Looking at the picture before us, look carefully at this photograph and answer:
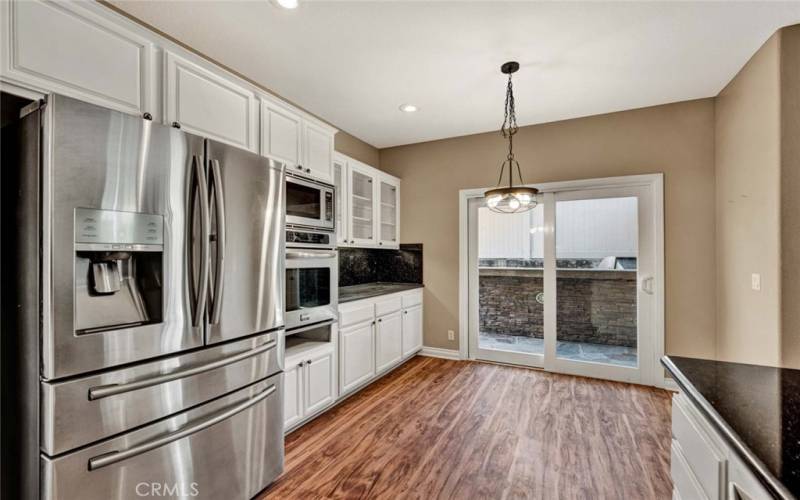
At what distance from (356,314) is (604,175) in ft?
9.41

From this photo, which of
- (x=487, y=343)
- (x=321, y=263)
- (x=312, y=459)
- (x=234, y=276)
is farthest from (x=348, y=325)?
(x=487, y=343)

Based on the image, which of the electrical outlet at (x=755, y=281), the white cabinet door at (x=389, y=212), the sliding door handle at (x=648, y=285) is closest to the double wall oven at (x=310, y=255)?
the white cabinet door at (x=389, y=212)

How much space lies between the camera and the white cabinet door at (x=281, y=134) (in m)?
2.45

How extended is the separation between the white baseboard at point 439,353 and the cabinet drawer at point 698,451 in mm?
3165

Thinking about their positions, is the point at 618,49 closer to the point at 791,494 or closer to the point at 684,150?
the point at 684,150

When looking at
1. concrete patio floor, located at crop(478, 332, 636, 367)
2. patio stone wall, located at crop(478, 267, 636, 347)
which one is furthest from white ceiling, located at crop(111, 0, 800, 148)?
concrete patio floor, located at crop(478, 332, 636, 367)

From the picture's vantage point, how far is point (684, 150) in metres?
3.37

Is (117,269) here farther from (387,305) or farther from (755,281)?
(755,281)

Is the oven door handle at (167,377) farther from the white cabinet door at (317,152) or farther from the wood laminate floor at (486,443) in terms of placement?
the white cabinet door at (317,152)

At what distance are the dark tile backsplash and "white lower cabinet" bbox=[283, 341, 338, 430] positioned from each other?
1568 millimetres

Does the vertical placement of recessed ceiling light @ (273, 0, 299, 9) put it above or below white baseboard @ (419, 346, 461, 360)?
above

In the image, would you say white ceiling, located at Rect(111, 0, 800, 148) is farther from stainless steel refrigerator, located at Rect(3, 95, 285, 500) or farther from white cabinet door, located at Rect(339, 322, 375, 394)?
white cabinet door, located at Rect(339, 322, 375, 394)

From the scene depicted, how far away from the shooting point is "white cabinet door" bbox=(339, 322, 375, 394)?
120 inches

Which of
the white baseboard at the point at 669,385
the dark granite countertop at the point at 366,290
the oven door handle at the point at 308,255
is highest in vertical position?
the oven door handle at the point at 308,255
